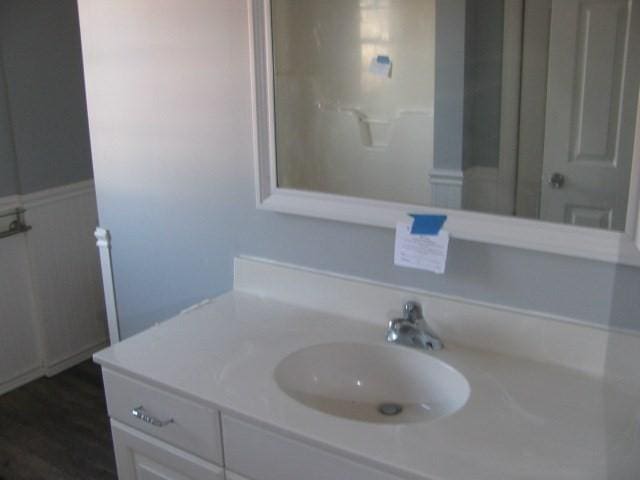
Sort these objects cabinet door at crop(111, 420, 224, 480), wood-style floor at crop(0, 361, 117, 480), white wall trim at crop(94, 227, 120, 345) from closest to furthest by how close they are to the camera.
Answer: cabinet door at crop(111, 420, 224, 480), white wall trim at crop(94, 227, 120, 345), wood-style floor at crop(0, 361, 117, 480)

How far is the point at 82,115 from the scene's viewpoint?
11.1 ft

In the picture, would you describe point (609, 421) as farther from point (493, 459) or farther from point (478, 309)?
point (478, 309)

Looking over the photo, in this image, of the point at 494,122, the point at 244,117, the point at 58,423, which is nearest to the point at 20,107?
the point at 58,423

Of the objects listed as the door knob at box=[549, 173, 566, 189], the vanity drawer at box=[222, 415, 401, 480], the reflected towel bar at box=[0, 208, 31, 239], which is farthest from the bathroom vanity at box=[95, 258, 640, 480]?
the reflected towel bar at box=[0, 208, 31, 239]

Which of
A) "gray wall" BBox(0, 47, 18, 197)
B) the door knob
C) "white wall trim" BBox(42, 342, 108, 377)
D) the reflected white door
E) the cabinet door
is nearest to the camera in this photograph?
the reflected white door

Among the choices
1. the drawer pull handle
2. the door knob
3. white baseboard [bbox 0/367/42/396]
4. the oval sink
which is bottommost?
white baseboard [bbox 0/367/42/396]

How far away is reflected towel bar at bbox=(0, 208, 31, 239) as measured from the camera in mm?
3094

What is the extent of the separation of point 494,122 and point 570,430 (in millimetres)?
658

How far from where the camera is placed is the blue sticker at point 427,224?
1604 millimetres

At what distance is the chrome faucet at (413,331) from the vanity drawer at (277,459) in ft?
1.36

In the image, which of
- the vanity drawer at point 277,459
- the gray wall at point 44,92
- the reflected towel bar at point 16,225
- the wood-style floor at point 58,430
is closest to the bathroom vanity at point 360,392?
the vanity drawer at point 277,459

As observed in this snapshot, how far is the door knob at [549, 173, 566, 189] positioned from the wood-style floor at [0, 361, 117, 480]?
1.95m

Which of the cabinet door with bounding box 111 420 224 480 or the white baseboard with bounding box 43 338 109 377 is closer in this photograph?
the cabinet door with bounding box 111 420 224 480

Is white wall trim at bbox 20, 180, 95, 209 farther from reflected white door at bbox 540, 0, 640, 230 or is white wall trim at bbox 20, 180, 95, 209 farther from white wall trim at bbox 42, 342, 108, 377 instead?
reflected white door at bbox 540, 0, 640, 230
